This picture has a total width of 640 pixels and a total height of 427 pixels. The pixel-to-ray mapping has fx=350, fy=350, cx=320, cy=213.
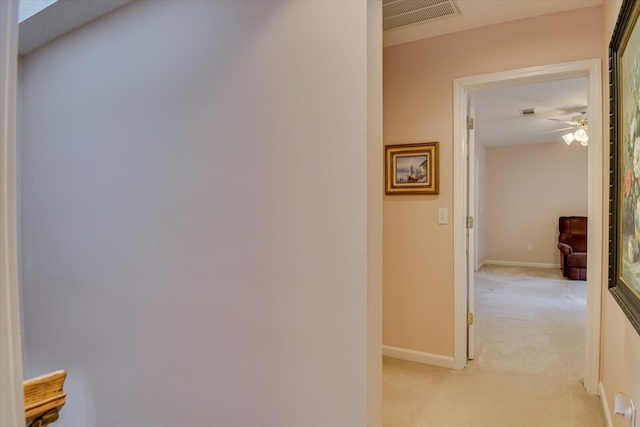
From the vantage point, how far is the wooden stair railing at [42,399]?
0.60m

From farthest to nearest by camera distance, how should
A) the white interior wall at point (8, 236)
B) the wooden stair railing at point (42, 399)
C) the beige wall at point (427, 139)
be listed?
the beige wall at point (427, 139), the wooden stair railing at point (42, 399), the white interior wall at point (8, 236)

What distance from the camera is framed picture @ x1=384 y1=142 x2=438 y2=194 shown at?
251 centimetres

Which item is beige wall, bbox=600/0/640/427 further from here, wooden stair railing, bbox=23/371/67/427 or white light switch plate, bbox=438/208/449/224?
wooden stair railing, bbox=23/371/67/427

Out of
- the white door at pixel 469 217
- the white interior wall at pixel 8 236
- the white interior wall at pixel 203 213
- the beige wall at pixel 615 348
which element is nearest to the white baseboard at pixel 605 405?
the beige wall at pixel 615 348

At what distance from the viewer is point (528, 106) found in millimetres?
4258

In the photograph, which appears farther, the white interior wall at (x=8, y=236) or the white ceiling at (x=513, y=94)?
the white ceiling at (x=513, y=94)

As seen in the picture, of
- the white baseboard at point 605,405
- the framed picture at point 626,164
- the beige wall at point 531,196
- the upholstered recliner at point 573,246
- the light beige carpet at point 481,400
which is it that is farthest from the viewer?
the beige wall at point 531,196

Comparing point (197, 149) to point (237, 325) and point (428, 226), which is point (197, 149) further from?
point (428, 226)

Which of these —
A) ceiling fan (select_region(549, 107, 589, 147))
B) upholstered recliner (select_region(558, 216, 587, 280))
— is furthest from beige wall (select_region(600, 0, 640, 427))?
upholstered recliner (select_region(558, 216, 587, 280))

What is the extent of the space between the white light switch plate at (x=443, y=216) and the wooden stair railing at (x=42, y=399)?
90.8 inches

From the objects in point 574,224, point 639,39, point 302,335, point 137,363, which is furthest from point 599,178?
point 574,224

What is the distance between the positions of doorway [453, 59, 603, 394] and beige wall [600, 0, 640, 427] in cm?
5

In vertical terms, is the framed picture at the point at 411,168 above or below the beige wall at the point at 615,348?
above

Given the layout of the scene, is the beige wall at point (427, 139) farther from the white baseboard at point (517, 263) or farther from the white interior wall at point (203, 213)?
the white baseboard at point (517, 263)
